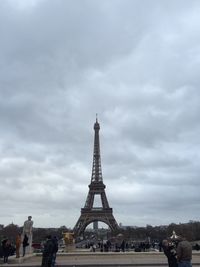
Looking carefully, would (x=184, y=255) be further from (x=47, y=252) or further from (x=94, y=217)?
(x=94, y=217)

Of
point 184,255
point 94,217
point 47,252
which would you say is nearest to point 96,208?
point 94,217

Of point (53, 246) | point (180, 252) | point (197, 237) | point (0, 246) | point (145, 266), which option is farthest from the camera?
point (197, 237)

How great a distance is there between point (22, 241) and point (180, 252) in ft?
73.6

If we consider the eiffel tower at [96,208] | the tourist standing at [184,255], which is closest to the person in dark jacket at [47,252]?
the tourist standing at [184,255]

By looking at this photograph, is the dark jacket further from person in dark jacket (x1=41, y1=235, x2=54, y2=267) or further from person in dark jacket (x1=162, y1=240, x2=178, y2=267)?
person in dark jacket (x1=41, y1=235, x2=54, y2=267)

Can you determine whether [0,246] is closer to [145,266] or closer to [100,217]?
Result: [145,266]

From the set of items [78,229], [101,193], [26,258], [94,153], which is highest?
[94,153]

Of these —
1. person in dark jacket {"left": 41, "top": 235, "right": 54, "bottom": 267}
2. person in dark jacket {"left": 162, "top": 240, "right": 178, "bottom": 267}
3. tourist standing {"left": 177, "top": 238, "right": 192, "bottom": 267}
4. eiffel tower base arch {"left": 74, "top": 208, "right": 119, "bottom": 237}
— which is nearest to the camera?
tourist standing {"left": 177, "top": 238, "right": 192, "bottom": 267}

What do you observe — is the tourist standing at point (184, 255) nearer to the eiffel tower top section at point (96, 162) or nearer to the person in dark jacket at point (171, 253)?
the person in dark jacket at point (171, 253)

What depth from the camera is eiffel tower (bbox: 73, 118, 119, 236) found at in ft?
429

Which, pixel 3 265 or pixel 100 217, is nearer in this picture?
pixel 3 265

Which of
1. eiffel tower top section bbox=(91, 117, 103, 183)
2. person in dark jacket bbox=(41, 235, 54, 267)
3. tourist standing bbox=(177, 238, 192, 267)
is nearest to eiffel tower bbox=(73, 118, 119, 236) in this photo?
eiffel tower top section bbox=(91, 117, 103, 183)

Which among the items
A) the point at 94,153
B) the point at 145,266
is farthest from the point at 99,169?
the point at 145,266

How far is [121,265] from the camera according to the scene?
1070 inches
